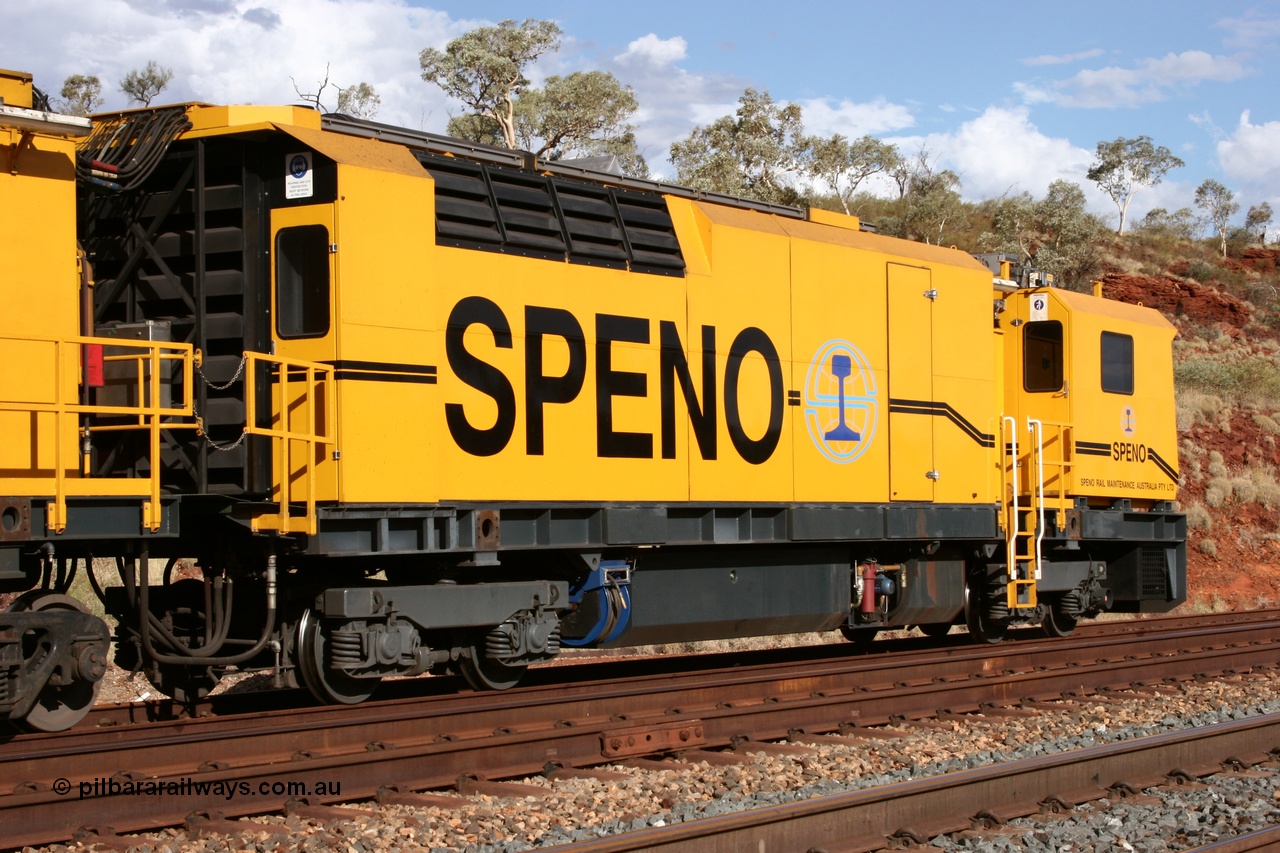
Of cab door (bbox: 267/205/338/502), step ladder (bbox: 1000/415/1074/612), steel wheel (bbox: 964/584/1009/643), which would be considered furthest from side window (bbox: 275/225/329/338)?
steel wheel (bbox: 964/584/1009/643)

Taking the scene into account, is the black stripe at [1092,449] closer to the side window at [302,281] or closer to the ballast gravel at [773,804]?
the ballast gravel at [773,804]

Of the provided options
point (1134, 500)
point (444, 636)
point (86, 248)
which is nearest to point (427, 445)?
point (444, 636)

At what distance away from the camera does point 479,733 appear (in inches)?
336

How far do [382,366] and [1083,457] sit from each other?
9.25m

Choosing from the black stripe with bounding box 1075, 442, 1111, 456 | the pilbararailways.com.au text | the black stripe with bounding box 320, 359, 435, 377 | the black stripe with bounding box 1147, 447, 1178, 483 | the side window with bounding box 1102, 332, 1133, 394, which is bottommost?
the pilbararailways.com.au text

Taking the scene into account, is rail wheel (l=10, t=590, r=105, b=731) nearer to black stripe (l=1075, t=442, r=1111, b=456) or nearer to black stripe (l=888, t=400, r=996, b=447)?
black stripe (l=888, t=400, r=996, b=447)

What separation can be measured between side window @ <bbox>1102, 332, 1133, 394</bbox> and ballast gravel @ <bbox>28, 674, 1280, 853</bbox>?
6.75 m

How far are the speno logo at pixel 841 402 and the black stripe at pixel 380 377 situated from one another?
4.05 m

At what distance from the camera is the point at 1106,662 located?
1258cm

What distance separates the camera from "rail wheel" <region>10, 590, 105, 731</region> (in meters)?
7.68

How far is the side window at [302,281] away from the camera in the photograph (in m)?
8.62

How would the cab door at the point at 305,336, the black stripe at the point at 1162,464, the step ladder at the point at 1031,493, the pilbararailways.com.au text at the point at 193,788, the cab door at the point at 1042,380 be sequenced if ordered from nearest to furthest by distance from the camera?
the pilbararailways.com.au text at the point at 193,788 < the cab door at the point at 305,336 < the step ladder at the point at 1031,493 < the cab door at the point at 1042,380 < the black stripe at the point at 1162,464

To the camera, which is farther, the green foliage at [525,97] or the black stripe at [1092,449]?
the green foliage at [525,97]

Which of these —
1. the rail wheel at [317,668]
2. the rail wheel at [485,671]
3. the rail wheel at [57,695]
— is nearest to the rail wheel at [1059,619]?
the rail wheel at [485,671]
